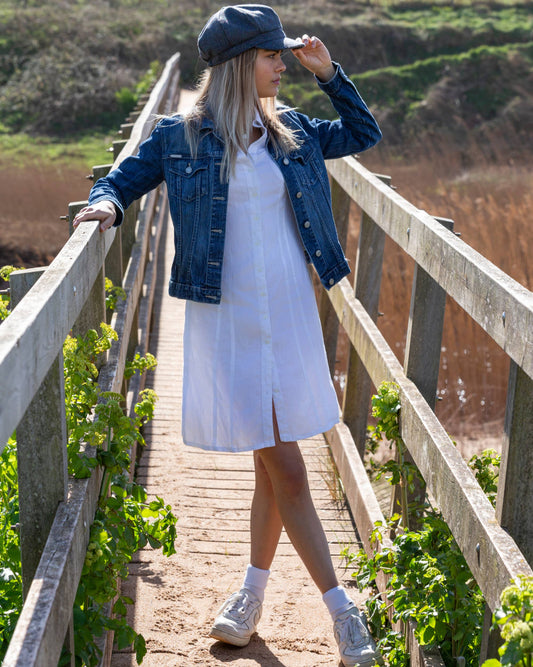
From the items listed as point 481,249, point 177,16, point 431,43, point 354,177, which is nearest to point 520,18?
point 431,43

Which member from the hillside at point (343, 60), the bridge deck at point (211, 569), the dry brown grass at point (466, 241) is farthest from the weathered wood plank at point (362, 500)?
the hillside at point (343, 60)

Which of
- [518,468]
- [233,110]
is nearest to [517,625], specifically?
[518,468]

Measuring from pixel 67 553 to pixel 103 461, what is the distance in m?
0.58

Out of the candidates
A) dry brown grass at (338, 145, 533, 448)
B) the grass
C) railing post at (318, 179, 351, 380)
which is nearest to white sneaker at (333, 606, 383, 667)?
railing post at (318, 179, 351, 380)

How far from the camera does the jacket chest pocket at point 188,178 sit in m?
2.66

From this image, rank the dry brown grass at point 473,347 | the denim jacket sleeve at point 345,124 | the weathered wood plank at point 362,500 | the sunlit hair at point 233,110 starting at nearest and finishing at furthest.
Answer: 1. the weathered wood plank at point 362,500
2. the sunlit hair at point 233,110
3. the denim jacket sleeve at point 345,124
4. the dry brown grass at point 473,347

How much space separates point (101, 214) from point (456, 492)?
1179mm

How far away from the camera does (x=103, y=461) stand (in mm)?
2539

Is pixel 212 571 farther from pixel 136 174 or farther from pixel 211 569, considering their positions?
pixel 136 174

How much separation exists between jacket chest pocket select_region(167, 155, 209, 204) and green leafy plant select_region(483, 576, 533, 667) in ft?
4.63

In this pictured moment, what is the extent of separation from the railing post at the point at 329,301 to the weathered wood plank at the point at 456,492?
1538 mm

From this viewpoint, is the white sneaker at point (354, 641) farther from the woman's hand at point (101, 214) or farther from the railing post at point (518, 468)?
the woman's hand at point (101, 214)

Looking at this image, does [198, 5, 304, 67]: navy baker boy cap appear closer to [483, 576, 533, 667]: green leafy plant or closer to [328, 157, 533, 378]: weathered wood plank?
[328, 157, 533, 378]: weathered wood plank

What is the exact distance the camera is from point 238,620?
2.92 meters
